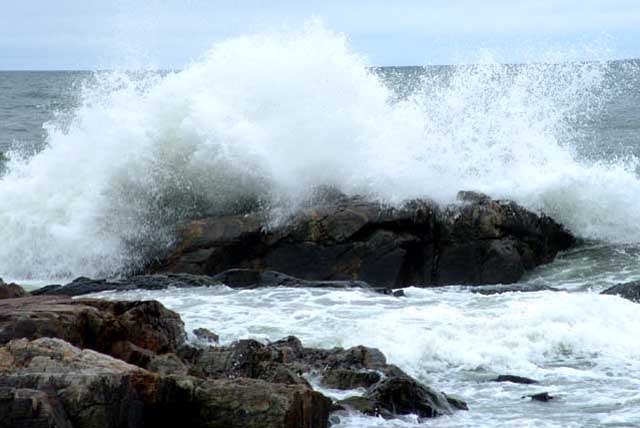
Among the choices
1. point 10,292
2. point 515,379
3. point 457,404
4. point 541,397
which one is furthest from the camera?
point 10,292

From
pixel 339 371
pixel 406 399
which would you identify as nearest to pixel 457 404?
pixel 406 399

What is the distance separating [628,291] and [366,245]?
271 cm

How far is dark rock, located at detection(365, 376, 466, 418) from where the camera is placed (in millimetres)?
6848

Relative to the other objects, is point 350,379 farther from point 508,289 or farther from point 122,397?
point 508,289

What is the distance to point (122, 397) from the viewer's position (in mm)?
5562

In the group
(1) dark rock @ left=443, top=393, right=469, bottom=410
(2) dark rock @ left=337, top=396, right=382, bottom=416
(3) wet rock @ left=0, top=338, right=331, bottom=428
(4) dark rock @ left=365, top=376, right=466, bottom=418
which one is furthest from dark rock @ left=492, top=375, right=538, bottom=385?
(3) wet rock @ left=0, top=338, right=331, bottom=428

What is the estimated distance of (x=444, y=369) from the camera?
8.13 metres

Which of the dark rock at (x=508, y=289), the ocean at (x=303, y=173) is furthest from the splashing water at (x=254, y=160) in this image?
the dark rock at (x=508, y=289)

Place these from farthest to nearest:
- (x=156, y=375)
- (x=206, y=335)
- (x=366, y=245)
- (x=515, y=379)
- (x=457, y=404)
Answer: (x=366, y=245)
(x=206, y=335)
(x=515, y=379)
(x=457, y=404)
(x=156, y=375)

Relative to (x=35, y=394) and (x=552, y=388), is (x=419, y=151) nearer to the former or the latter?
(x=552, y=388)

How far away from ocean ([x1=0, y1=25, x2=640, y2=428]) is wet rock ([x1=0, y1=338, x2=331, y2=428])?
3.03 m

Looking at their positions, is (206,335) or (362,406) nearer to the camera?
(362,406)

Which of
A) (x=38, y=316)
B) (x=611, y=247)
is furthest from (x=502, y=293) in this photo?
(x=38, y=316)

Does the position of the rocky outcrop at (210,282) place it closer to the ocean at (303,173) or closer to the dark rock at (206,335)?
the ocean at (303,173)
